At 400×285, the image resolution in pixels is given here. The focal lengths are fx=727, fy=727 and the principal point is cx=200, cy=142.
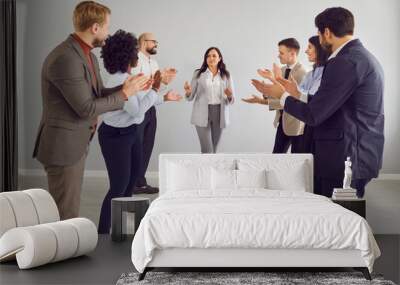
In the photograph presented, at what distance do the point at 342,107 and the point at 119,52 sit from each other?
8.95ft

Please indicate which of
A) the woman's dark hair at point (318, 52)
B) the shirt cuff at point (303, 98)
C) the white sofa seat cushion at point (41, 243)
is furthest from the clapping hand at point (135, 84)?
the white sofa seat cushion at point (41, 243)

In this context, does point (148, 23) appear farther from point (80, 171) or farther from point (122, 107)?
point (80, 171)

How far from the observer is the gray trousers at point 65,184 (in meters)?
8.78

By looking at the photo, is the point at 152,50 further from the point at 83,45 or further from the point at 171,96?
the point at 83,45

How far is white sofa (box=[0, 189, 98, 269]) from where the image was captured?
6535 mm

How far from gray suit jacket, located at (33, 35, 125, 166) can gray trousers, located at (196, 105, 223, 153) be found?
1040 millimetres

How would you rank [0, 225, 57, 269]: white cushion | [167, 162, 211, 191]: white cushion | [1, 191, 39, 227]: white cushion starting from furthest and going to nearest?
1. [167, 162, 211, 191]: white cushion
2. [1, 191, 39, 227]: white cushion
3. [0, 225, 57, 269]: white cushion

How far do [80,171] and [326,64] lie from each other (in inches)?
126

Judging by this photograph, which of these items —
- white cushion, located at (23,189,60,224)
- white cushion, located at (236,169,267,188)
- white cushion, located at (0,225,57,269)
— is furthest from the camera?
white cushion, located at (236,169,267,188)

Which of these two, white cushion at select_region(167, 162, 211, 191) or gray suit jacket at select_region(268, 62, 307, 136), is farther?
gray suit jacket at select_region(268, 62, 307, 136)

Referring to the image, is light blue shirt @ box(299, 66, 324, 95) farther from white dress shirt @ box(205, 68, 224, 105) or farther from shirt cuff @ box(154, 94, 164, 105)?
shirt cuff @ box(154, 94, 164, 105)

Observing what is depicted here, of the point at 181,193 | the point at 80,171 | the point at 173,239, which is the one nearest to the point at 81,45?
the point at 80,171

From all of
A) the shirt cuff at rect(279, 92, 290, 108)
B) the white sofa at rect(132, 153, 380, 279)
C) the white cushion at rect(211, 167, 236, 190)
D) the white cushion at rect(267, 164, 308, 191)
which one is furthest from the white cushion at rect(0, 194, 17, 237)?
the shirt cuff at rect(279, 92, 290, 108)

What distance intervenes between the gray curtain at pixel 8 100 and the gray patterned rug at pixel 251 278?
3052 mm
